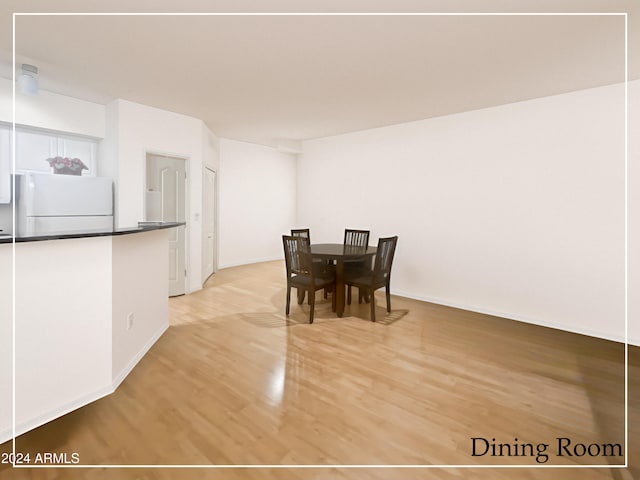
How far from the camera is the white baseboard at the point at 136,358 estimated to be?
229 centimetres

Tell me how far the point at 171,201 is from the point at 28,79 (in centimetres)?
200

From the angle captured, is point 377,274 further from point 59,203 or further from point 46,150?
point 46,150

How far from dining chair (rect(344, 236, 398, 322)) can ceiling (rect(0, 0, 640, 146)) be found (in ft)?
5.92

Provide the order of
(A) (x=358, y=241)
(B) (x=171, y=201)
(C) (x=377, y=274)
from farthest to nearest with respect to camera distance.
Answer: (A) (x=358, y=241)
(B) (x=171, y=201)
(C) (x=377, y=274)

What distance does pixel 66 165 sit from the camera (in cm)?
382

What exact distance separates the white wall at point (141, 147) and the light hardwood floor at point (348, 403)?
1.80 m

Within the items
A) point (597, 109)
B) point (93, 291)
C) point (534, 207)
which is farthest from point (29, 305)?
point (597, 109)

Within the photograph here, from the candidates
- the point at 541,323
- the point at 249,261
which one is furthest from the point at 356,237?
the point at 249,261

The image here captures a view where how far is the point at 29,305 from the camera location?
1791mm

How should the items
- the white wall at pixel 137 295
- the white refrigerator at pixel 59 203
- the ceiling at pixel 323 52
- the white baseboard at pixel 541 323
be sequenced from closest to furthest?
the ceiling at pixel 323 52 → the white wall at pixel 137 295 → the white baseboard at pixel 541 323 → the white refrigerator at pixel 59 203

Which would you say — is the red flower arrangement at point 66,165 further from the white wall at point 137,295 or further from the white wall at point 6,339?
the white wall at point 6,339

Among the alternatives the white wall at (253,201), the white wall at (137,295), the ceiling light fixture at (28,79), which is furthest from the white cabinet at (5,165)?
the white wall at (253,201)

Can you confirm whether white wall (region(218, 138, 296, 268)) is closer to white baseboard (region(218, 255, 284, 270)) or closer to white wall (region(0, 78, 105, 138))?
white baseboard (region(218, 255, 284, 270))

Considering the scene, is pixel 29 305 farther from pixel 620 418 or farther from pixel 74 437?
pixel 620 418
